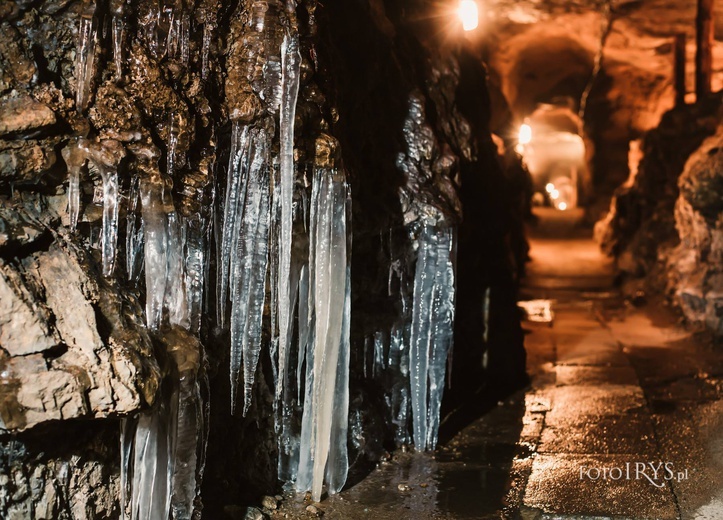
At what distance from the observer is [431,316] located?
17.9ft

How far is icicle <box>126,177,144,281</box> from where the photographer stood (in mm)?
3465

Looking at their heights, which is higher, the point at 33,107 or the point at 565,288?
the point at 33,107

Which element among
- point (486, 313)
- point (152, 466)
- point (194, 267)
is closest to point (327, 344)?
point (194, 267)

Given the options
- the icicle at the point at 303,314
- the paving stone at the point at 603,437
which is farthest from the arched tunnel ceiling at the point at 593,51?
the icicle at the point at 303,314

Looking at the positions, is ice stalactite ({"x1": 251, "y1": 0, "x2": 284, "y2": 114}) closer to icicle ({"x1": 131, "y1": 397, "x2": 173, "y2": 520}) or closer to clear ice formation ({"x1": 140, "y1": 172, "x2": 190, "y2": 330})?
clear ice formation ({"x1": 140, "y1": 172, "x2": 190, "y2": 330})

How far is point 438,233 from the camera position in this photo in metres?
5.43

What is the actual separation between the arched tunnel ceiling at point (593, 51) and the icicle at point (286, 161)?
647 centimetres

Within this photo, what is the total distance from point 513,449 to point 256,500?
6.93 ft

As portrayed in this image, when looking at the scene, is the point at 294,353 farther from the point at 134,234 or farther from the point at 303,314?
the point at 134,234

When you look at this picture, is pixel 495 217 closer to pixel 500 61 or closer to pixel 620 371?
pixel 620 371

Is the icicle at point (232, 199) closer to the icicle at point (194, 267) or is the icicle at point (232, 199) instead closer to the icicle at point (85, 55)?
the icicle at point (194, 267)

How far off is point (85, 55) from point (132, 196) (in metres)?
0.67

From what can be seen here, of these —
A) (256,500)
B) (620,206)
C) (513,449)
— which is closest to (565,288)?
(620,206)

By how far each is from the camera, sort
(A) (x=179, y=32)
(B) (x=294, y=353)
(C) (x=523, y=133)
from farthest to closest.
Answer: (C) (x=523, y=133)
(B) (x=294, y=353)
(A) (x=179, y=32)
